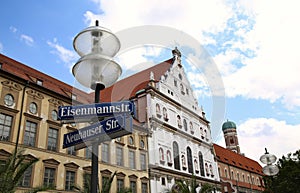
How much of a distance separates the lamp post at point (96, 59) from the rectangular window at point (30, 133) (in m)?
16.1

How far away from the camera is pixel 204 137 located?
43312 millimetres

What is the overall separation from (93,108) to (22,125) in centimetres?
1627

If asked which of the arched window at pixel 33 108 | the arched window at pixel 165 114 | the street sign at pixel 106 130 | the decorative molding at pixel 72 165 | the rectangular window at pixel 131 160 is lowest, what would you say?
the street sign at pixel 106 130

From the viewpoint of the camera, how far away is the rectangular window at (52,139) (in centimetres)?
2116

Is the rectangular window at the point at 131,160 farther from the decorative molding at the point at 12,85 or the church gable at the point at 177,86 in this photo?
the decorative molding at the point at 12,85

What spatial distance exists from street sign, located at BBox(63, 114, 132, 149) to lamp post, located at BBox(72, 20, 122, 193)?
15cm

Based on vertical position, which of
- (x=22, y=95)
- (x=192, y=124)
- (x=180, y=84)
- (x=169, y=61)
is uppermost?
(x=169, y=61)

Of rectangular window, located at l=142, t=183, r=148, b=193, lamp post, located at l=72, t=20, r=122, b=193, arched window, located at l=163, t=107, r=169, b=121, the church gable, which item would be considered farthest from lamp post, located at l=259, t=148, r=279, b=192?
the church gable

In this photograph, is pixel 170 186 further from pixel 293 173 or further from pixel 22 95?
pixel 22 95

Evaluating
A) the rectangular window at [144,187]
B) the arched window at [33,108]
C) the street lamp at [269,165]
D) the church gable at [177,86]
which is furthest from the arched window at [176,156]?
the street lamp at [269,165]

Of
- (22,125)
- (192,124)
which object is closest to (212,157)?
(192,124)

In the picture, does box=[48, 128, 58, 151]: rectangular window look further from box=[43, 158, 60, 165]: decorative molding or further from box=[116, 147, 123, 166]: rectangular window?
box=[116, 147, 123, 166]: rectangular window

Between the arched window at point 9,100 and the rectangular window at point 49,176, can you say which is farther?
the rectangular window at point 49,176

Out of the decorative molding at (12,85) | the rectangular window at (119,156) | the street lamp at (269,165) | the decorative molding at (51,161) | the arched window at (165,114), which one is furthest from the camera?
the arched window at (165,114)
